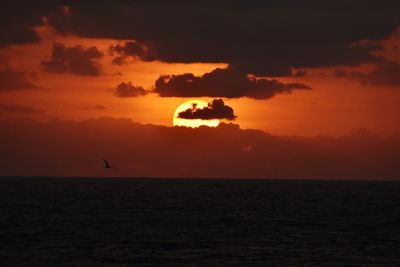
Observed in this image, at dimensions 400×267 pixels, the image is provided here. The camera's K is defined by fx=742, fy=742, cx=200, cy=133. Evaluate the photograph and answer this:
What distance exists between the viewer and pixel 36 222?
89.6m

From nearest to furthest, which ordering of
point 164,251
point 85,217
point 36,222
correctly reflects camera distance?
point 164,251
point 36,222
point 85,217

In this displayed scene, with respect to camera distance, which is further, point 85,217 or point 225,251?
point 85,217

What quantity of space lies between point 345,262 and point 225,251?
10.7 meters

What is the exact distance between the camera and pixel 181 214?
4205 inches

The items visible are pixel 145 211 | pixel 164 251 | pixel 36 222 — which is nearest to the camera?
pixel 164 251

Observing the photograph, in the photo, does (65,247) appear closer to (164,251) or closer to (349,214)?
(164,251)

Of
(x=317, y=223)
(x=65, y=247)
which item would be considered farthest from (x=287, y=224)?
(x=65, y=247)

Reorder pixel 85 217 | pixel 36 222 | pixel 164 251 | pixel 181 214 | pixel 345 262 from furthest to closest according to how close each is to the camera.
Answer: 1. pixel 181 214
2. pixel 85 217
3. pixel 36 222
4. pixel 164 251
5. pixel 345 262

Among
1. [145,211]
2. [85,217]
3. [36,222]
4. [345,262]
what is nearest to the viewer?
[345,262]

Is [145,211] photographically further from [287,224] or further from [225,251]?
[225,251]

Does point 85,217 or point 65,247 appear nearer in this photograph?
point 65,247

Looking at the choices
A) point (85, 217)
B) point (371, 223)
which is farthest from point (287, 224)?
point (85, 217)

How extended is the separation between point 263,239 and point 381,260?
15.9 metres

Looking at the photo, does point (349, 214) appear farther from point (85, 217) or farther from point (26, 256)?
point (26, 256)
